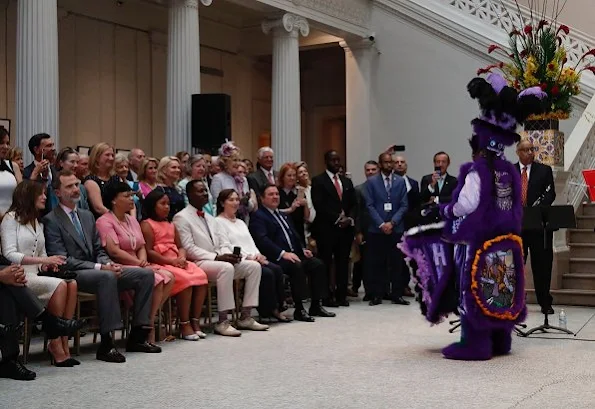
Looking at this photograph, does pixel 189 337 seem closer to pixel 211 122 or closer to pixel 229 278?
pixel 229 278

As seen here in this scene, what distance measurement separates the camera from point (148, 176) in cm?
834

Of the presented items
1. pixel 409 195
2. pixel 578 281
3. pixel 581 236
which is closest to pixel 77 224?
pixel 409 195

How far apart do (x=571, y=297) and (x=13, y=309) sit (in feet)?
21.6

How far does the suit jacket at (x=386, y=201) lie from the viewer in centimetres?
1036

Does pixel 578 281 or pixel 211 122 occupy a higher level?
pixel 211 122

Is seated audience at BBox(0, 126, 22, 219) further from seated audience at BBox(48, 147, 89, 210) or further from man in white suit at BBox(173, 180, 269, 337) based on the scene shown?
man in white suit at BBox(173, 180, 269, 337)

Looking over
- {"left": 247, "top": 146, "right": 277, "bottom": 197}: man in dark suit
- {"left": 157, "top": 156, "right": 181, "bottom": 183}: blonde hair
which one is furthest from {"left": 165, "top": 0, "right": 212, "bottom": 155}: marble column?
{"left": 157, "top": 156, "right": 181, "bottom": 183}: blonde hair

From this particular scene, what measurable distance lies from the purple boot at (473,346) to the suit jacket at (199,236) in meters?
2.60

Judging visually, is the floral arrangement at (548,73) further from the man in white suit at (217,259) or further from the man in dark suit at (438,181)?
the man in white suit at (217,259)

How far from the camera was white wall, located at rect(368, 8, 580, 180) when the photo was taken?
1516cm

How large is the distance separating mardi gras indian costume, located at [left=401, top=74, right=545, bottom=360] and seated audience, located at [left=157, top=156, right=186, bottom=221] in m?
2.79

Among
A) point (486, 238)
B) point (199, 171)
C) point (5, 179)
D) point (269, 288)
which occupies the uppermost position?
point (199, 171)

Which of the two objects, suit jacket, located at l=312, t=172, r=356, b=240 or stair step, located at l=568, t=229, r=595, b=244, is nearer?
suit jacket, located at l=312, t=172, r=356, b=240

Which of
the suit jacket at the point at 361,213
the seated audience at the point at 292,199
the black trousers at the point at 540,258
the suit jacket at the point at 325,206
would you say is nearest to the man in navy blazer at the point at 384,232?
the suit jacket at the point at 361,213
